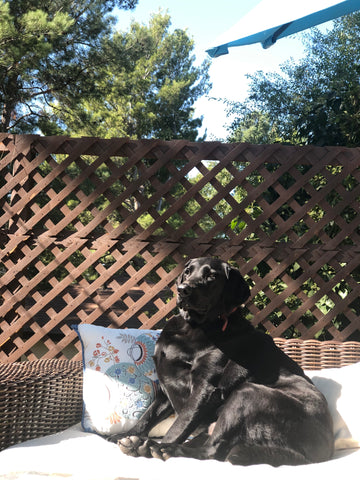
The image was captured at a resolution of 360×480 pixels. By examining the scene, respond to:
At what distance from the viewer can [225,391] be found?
193 centimetres

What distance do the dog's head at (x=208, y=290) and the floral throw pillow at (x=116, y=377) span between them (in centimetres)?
38

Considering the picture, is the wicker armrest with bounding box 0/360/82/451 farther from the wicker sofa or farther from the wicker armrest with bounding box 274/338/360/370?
the wicker armrest with bounding box 274/338/360/370

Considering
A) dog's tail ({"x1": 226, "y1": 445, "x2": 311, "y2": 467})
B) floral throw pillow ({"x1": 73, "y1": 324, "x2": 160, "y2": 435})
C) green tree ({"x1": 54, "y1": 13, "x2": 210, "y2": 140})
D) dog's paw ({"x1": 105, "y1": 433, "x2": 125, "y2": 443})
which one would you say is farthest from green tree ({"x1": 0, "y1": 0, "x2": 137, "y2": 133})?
dog's tail ({"x1": 226, "y1": 445, "x2": 311, "y2": 467})

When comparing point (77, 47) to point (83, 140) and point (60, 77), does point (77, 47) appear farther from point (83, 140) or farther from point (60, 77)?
point (83, 140)

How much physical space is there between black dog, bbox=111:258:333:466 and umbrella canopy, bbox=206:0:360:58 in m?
1.03

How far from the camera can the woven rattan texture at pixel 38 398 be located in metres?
2.06

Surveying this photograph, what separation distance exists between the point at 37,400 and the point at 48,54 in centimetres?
731

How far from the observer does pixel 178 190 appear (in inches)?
585

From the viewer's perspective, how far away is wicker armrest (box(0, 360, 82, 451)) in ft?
→ 6.75

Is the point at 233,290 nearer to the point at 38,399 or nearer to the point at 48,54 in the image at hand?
the point at 38,399

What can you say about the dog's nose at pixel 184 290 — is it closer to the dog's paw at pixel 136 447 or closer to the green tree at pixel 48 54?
the dog's paw at pixel 136 447

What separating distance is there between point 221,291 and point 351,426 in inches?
27.9

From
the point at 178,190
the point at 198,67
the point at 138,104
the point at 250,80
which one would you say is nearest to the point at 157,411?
the point at 178,190

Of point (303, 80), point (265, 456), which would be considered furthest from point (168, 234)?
point (303, 80)
